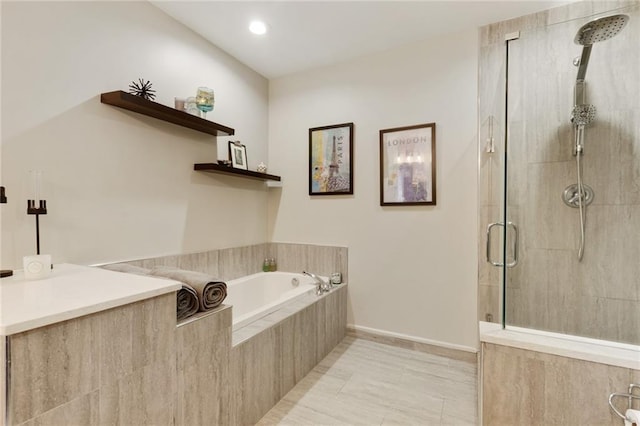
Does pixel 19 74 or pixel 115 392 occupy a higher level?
pixel 19 74

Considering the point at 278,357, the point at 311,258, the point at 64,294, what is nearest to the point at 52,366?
the point at 64,294

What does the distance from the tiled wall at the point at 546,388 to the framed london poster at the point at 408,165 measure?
4.75ft

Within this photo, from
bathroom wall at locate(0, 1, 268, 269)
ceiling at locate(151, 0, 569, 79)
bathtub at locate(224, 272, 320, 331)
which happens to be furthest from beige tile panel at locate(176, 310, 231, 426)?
ceiling at locate(151, 0, 569, 79)

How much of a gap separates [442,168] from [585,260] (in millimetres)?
1162

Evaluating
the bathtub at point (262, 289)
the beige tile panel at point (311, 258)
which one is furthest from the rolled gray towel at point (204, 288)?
the beige tile panel at point (311, 258)

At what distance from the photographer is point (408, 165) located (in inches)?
103

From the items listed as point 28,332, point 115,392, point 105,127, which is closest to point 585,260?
point 115,392

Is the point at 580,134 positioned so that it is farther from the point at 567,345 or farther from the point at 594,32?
the point at 567,345

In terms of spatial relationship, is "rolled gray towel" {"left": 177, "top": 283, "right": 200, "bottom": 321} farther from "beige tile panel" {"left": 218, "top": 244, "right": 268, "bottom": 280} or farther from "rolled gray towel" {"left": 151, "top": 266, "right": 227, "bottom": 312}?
"beige tile panel" {"left": 218, "top": 244, "right": 268, "bottom": 280}

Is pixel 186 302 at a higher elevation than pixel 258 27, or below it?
below

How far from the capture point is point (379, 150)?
8.98 ft

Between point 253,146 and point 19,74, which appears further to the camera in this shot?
point 253,146

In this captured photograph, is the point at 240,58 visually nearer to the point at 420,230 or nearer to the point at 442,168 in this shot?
the point at 442,168

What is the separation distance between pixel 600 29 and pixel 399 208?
5.55 feet
